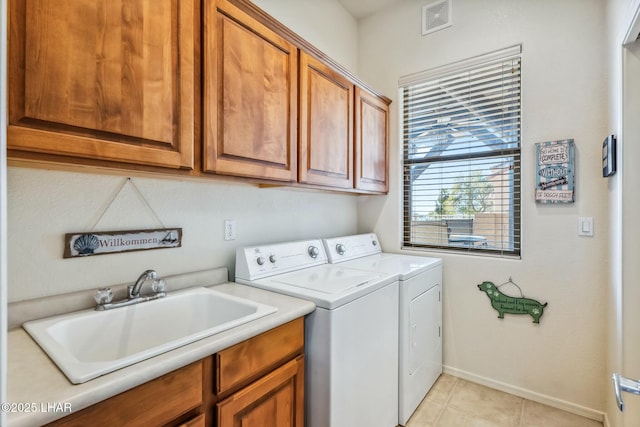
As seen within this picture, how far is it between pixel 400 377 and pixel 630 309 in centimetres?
110

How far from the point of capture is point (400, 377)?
179 cm

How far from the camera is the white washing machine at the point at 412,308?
5.91ft

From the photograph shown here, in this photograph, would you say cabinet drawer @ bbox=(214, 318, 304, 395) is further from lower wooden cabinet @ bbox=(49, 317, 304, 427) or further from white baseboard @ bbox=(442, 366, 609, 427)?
white baseboard @ bbox=(442, 366, 609, 427)

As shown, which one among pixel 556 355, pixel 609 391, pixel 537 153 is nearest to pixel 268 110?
pixel 537 153

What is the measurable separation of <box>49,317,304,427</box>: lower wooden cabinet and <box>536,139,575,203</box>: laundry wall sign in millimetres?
1719

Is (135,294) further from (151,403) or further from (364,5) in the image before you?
(364,5)

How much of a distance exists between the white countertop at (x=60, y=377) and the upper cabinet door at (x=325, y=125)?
0.97 meters

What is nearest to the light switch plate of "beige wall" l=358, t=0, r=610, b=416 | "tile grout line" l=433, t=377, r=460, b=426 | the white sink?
"beige wall" l=358, t=0, r=610, b=416

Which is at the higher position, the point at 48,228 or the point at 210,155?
the point at 210,155

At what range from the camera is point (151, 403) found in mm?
848

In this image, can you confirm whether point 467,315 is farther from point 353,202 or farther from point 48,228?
point 48,228

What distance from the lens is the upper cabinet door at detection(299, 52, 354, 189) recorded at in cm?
174

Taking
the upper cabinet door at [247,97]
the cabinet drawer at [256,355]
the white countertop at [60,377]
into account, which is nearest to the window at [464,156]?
the upper cabinet door at [247,97]

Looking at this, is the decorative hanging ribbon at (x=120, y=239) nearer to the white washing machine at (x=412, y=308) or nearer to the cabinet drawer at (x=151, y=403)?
the cabinet drawer at (x=151, y=403)
